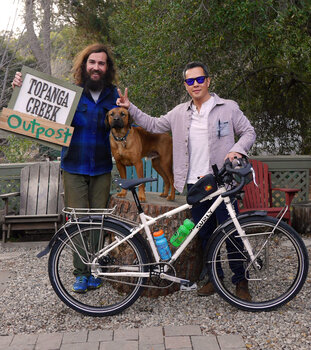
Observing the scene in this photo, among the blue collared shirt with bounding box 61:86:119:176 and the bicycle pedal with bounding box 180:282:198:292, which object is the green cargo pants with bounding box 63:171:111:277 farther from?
the bicycle pedal with bounding box 180:282:198:292

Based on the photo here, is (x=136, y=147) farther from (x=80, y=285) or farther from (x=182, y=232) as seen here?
(x=80, y=285)

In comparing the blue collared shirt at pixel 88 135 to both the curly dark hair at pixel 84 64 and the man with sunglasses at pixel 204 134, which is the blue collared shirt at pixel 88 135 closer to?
the curly dark hair at pixel 84 64

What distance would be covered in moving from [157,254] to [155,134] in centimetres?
125

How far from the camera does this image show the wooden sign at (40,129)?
3838 millimetres

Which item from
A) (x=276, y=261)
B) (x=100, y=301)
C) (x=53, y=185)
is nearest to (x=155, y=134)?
(x=100, y=301)

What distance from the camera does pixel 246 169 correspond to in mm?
3357

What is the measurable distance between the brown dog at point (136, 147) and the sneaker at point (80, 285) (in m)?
0.88

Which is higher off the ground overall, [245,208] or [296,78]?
[296,78]

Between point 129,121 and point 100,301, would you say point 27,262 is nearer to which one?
point 100,301

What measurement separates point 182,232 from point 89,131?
51.9 inches

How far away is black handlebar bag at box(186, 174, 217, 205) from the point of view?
11.5 ft

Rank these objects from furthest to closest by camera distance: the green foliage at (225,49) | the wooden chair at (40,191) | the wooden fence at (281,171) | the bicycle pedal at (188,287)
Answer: the wooden fence at (281,171)
the wooden chair at (40,191)
the green foliage at (225,49)
the bicycle pedal at (188,287)

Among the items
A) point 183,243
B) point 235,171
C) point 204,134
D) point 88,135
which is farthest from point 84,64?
point 183,243

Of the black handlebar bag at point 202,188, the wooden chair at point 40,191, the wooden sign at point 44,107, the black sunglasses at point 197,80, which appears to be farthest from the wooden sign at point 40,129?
the wooden chair at point 40,191
